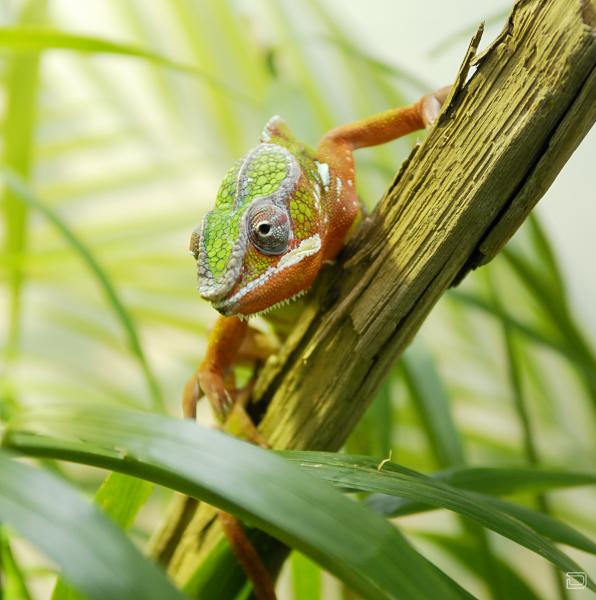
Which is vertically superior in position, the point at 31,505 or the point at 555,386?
the point at 555,386

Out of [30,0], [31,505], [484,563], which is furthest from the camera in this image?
[30,0]

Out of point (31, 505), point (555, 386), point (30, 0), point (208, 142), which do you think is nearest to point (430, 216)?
point (31, 505)

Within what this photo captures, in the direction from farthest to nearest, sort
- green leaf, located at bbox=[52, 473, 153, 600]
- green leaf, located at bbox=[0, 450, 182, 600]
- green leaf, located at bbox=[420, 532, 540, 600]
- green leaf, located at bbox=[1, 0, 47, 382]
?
1. green leaf, located at bbox=[1, 0, 47, 382]
2. green leaf, located at bbox=[420, 532, 540, 600]
3. green leaf, located at bbox=[52, 473, 153, 600]
4. green leaf, located at bbox=[0, 450, 182, 600]

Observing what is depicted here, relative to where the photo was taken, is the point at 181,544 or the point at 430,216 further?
the point at 181,544

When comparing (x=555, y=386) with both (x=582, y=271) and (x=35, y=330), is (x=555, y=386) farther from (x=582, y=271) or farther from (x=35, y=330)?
(x=35, y=330)

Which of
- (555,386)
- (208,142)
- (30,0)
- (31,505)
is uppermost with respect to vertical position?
(208,142)

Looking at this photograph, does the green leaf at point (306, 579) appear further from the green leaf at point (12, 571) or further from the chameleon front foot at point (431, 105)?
the chameleon front foot at point (431, 105)

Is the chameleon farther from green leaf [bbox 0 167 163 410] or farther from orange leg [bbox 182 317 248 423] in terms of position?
green leaf [bbox 0 167 163 410]

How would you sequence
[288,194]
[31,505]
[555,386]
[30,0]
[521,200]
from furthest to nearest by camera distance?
[555,386] → [30,0] → [288,194] → [521,200] → [31,505]

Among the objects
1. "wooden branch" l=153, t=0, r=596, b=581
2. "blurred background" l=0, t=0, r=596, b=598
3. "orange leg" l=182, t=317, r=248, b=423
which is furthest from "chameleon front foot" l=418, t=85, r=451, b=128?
"blurred background" l=0, t=0, r=596, b=598
